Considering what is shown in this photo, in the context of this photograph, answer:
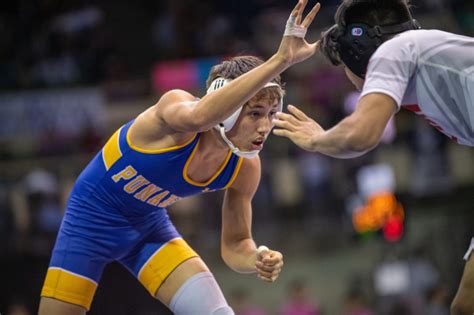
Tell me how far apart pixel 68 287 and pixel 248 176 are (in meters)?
1.26

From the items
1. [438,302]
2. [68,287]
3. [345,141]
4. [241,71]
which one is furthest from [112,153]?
[438,302]

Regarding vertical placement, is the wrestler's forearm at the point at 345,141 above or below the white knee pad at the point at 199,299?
above

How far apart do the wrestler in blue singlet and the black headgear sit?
136cm

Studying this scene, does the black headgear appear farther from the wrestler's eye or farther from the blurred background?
the blurred background

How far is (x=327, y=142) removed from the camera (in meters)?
3.76

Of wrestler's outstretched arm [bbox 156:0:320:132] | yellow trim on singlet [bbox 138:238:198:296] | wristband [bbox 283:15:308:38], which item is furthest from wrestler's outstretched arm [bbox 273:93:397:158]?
yellow trim on singlet [bbox 138:238:198:296]

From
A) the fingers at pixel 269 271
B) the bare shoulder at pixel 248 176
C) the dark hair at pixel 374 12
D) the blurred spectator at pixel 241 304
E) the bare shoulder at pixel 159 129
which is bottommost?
the blurred spectator at pixel 241 304

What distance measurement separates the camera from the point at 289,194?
11.7m

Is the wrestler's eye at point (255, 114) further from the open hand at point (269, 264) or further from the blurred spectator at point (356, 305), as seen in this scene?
the blurred spectator at point (356, 305)

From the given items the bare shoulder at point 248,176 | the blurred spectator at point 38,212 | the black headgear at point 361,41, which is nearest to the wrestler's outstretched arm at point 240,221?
the bare shoulder at point 248,176

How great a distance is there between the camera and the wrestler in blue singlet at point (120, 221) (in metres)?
5.18

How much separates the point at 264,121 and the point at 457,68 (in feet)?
4.62

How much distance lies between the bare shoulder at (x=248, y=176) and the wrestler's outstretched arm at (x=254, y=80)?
31.9 inches

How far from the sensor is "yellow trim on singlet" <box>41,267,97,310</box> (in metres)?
5.23
